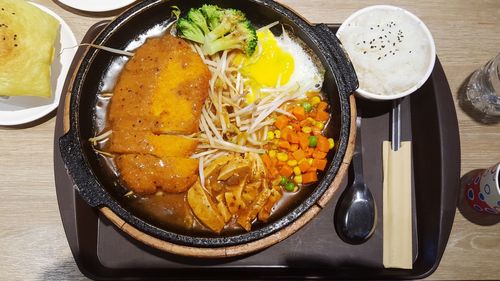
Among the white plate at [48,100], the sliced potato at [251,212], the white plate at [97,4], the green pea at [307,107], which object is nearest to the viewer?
the sliced potato at [251,212]

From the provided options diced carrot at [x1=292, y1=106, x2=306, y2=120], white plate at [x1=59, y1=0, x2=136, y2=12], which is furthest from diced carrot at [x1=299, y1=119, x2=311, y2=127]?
white plate at [x1=59, y1=0, x2=136, y2=12]

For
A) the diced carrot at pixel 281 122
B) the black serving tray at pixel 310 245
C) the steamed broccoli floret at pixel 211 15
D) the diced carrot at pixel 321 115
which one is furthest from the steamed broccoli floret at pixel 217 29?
the black serving tray at pixel 310 245

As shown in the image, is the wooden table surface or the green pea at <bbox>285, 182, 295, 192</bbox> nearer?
the green pea at <bbox>285, 182, 295, 192</bbox>

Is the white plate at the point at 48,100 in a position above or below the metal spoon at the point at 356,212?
above

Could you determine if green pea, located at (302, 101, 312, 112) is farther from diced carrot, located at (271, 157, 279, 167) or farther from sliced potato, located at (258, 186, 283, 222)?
sliced potato, located at (258, 186, 283, 222)

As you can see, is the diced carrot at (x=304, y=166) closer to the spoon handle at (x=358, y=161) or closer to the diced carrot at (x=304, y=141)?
the diced carrot at (x=304, y=141)

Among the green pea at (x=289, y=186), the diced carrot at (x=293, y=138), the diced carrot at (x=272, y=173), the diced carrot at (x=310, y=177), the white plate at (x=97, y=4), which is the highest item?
the white plate at (x=97, y=4)
